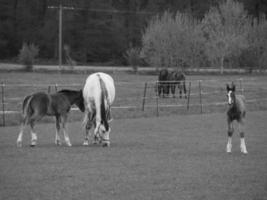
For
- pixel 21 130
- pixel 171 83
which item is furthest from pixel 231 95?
pixel 171 83

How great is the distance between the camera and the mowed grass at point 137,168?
359 inches

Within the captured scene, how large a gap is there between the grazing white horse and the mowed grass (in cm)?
45

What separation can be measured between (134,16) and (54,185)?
257ft

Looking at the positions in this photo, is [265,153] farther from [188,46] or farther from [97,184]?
[188,46]

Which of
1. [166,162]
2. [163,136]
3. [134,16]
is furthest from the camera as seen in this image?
[134,16]

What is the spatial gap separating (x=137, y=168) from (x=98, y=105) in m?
3.81

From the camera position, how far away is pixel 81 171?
11.0 metres

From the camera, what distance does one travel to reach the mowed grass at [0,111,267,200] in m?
9.11

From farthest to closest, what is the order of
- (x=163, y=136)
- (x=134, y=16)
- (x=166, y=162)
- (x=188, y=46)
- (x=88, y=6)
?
1. (x=134, y=16)
2. (x=88, y=6)
3. (x=188, y=46)
4. (x=163, y=136)
5. (x=166, y=162)

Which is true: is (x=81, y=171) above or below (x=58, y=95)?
below

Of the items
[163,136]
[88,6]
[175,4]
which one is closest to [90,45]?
[88,6]

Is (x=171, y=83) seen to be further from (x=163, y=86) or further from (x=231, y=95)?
(x=231, y=95)

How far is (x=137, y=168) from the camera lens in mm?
11453

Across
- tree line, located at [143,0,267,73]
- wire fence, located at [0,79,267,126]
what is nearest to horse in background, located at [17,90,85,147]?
wire fence, located at [0,79,267,126]
